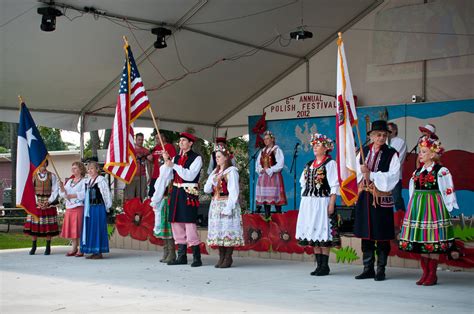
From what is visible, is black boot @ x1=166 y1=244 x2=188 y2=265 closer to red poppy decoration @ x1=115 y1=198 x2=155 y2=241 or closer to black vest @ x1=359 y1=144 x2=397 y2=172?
red poppy decoration @ x1=115 y1=198 x2=155 y2=241

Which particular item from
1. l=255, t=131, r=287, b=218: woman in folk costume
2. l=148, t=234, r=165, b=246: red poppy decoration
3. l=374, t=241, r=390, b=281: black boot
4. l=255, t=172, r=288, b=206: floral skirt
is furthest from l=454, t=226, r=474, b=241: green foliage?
l=148, t=234, r=165, b=246: red poppy decoration

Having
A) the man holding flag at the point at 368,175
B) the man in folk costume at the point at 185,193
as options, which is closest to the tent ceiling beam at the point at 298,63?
the man in folk costume at the point at 185,193

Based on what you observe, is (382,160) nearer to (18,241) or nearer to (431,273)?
(431,273)

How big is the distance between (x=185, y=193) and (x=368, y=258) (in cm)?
235

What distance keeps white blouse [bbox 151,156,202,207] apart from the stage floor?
0.88 metres

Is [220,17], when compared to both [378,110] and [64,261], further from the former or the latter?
[64,261]

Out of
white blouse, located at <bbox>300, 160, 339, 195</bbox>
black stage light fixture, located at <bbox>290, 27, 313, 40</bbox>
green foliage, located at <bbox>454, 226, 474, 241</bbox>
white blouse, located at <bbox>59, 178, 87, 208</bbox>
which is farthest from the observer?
black stage light fixture, located at <bbox>290, 27, 313, 40</bbox>

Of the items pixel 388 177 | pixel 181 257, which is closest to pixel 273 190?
pixel 181 257

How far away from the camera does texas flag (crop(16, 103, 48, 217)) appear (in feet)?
28.2

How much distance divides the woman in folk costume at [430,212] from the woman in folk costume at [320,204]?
2.77 ft

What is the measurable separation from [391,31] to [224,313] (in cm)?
764

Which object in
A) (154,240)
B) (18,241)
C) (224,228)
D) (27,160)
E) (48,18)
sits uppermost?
(48,18)

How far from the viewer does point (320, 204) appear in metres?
6.84

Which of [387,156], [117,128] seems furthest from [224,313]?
[117,128]
